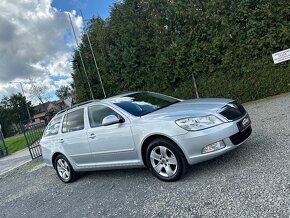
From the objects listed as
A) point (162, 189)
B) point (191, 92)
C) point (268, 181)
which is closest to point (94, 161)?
point (162, 189)

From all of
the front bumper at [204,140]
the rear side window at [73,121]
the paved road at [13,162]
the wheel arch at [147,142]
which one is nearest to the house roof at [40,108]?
the paved road at [13,162]

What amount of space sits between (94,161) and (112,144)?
2.40 feet

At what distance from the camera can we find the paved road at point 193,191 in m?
3.30

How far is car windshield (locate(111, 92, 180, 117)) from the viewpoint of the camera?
480cm

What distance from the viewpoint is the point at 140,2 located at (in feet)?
45.4

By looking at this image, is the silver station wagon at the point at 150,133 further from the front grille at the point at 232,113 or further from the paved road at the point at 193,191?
the paved road at the point at 193,191

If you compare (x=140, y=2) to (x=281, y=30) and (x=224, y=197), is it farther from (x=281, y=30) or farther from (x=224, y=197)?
(x=224, y=197)

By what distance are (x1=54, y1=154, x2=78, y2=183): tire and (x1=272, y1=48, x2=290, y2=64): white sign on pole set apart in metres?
8.69

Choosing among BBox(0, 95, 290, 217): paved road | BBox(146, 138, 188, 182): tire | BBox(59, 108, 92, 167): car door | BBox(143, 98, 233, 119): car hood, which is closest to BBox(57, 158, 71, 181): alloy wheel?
BBox(0, 95, 290, 217): paved road

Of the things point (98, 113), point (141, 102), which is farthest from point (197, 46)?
point (98, 113)

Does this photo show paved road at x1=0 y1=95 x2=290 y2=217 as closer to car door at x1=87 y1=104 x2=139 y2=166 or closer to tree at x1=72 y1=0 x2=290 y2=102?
car door at x1=87 y1=104 x2=139 y2=166

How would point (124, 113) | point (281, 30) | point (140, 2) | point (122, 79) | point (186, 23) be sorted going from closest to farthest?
1. point (124, 113)
2. point (281, 30)
3. point (186, 23)
4. point (140, 2)
5. point (122, 79)

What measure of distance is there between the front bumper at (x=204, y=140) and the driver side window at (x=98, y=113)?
4.93ft

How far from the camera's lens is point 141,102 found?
513 cm
